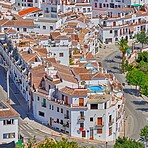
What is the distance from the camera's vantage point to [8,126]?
40.6 m

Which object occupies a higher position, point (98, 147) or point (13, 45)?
point (13, 45)

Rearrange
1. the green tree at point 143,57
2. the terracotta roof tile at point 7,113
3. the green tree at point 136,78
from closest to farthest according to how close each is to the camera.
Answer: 1. the terracotta roof tile at point 7,113
2. the green tree at point 136,78
3. the green tree at point 143,57

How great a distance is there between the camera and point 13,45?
5997cm

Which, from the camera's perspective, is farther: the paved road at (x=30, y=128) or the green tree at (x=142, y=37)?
the green tree at (x=142, y=37)

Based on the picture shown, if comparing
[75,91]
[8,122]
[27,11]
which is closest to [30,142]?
[8,122]

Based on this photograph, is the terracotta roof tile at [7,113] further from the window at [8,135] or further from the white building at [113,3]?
the white building at [113,3]

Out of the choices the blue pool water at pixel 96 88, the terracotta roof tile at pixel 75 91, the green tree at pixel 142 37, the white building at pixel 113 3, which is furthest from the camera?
the white building at pixel 113 3

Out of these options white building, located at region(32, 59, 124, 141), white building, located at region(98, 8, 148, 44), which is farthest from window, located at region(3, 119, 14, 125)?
white building, located at region(98, 8, 148, 44)

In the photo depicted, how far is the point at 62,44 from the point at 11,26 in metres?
11.9

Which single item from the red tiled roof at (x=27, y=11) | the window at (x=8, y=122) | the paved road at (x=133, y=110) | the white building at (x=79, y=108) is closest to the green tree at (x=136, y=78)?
the paved road at (x=133, y=110)

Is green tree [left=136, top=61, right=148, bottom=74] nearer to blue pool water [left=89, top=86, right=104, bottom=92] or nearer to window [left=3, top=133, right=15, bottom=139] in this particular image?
blue pool water [left=89, top=86, right=104, bottom=92]

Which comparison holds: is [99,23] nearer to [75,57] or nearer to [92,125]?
[75,57]

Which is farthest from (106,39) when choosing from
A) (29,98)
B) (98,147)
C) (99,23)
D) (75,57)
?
(98,147)

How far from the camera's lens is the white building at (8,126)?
40344mm
